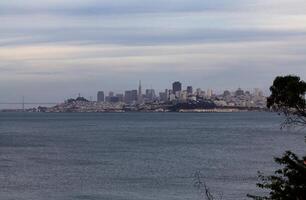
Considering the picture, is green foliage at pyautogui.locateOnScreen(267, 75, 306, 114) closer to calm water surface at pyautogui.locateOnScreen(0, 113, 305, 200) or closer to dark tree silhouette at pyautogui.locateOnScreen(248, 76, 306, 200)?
dark tree silhouette at pyautogui.locateOnScreen(248, 76, 306, 200)

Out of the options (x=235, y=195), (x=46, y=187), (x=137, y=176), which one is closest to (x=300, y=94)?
(x=235, y=195)

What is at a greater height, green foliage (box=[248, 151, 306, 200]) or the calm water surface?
green foliage (box=[248, 151, 306, 200])

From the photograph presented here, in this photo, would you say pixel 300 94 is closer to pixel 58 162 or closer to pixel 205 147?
pixel 58 162

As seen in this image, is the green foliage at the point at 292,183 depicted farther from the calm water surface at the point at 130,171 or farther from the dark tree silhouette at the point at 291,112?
the calm water surface at the point at 130,171

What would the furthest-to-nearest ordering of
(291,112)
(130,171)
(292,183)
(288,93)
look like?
(130,171) < (292,183) < (291,112) < (288,93)

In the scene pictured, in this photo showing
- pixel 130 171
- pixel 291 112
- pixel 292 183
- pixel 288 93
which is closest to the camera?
pixel 288 93

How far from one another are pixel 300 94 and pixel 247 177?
3713 cm

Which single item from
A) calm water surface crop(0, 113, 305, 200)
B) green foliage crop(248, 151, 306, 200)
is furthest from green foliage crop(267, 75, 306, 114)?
calm water surface crop(0, 113, 305, 200)

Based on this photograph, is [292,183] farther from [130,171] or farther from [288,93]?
[130,171]

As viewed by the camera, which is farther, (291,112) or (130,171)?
(130,171)

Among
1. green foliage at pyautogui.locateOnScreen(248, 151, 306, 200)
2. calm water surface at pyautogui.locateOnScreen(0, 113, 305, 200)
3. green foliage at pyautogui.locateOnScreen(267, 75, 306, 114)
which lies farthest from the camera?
calm water surface at pyautogui.locateOnScreen(0, 113, 305, 200)

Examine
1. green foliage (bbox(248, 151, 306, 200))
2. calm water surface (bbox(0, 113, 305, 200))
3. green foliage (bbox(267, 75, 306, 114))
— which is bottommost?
calm water surface (bbox(0, 113, 305, 200))

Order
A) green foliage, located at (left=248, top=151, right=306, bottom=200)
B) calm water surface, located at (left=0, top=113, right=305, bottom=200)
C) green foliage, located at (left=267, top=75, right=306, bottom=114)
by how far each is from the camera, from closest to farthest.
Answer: green foliage, located at (left=267, top=75, right=306, bottom=114) → green foliage, located at (left=248, top=151, right=306, bottom=200) → calm water surface, located at (left=0, top=113, right=305, bottom=200)

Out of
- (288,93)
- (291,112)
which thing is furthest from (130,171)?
(288,93)
